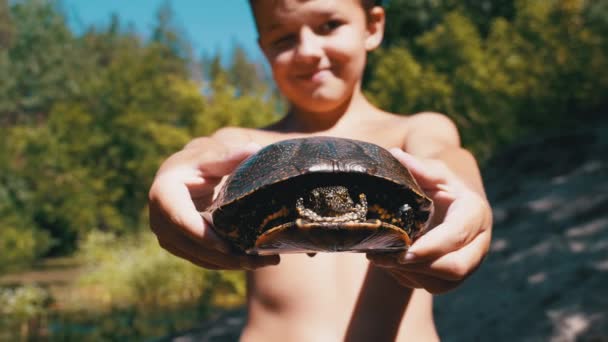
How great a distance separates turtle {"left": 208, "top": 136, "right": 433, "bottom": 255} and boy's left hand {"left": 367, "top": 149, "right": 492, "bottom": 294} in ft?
0.09

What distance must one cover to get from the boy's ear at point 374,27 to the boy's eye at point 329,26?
0.18m

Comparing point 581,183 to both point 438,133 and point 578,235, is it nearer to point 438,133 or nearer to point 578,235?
point 578,235

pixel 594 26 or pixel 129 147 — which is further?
pixel 129 147

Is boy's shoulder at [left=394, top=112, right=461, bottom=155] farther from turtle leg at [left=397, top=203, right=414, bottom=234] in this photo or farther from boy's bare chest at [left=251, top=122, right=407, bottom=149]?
turtle leg at [left=397, top=203, right=414, bottom=234]

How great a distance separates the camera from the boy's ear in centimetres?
154

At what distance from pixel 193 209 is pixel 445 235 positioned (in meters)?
0.47

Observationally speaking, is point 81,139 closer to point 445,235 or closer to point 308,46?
point 308,46

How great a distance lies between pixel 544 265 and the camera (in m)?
4.46

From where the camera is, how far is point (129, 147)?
18781 mm

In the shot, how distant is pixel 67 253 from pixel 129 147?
14.7ft

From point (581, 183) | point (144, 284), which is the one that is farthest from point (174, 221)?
point (144, 284)

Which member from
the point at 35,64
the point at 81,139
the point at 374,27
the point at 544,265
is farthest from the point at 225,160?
the point at 35,64

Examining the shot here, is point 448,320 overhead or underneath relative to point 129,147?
overhead

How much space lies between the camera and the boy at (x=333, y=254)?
98 cm
